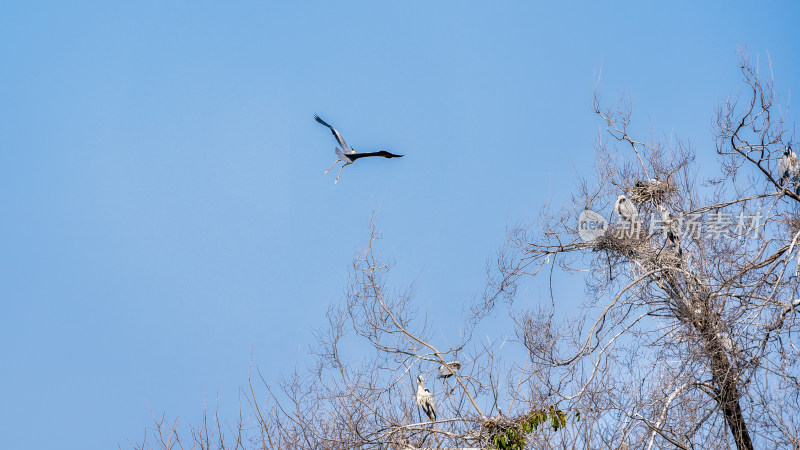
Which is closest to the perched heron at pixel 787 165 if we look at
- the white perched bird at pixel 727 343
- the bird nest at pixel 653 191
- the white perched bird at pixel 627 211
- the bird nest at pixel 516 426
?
the bird nest at pixel 653 191

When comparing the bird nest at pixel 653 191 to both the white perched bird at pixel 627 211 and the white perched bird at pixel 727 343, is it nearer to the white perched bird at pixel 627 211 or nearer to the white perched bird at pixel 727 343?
the white perched bird at pixel 627 211

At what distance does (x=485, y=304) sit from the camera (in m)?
10.1

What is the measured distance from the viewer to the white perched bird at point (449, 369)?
880 centimetres

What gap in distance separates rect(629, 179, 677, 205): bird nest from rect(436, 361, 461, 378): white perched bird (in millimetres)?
3377

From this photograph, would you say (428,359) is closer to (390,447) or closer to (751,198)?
(390,447)

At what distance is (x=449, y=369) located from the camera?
881cm

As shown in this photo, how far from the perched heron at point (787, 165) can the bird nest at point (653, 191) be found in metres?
1.30

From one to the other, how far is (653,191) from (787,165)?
164cm

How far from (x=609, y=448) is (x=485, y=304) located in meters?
2.71

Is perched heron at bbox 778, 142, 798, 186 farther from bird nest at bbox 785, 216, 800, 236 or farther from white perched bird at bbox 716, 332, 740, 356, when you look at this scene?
white perched bird at bbox 716, 332, 740, 356

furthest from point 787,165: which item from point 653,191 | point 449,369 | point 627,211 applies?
point 449,369

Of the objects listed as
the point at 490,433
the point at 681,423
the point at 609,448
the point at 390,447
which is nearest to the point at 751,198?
the point at 681,423

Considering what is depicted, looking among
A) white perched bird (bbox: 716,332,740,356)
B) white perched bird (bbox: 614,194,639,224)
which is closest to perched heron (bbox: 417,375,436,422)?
white perched bird (bbox: 716,332,740,356)

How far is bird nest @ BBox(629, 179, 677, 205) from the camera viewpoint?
1024 centimetres
